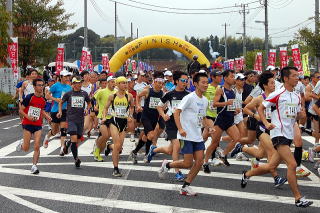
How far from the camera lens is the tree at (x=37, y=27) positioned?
40656 millimetres

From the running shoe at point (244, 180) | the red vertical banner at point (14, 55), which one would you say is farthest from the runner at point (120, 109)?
the red vertical banner at point (14, 55)

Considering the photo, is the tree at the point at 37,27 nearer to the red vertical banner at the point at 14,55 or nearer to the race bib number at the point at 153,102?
the red vertical banner at the point at 14,55

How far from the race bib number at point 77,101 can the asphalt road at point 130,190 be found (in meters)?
1.24

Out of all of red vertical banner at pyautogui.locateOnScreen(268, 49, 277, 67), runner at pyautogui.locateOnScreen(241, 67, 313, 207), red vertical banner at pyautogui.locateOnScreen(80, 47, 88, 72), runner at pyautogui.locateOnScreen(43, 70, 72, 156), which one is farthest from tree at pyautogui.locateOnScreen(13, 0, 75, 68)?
runner at pyautogui.locateOnScreen(241, 67, 313, 207)

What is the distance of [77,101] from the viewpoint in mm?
11180

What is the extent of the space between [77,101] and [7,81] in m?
20.8

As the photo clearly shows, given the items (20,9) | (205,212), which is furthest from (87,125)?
(20,9)

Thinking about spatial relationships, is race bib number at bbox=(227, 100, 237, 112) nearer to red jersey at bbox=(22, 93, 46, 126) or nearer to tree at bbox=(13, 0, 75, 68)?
red jersey at bbox=(22, 93, 46, 126)

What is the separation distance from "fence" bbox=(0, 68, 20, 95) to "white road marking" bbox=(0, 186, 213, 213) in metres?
22.6

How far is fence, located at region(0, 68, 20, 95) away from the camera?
98.8 ft

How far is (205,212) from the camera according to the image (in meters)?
6.89

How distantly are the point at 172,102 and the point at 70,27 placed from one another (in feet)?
114

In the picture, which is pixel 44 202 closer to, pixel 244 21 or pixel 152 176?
pixel 152 176

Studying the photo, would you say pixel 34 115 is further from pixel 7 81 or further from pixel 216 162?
pixel 7 81
